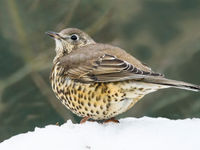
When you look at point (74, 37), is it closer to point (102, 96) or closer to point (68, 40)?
point (68, 40)

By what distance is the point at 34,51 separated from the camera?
7027mm

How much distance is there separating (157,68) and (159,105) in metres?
0.44

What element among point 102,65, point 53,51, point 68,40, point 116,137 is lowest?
point 116,137

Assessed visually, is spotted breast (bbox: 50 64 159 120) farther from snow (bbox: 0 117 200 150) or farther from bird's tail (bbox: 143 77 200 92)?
snow (bbox: 0 117 200 150)

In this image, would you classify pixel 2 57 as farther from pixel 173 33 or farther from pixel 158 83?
pixel 158 83

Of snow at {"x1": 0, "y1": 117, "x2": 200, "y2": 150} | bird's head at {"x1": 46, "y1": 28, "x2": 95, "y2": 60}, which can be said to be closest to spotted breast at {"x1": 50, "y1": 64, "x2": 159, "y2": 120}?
snow at {"x1": 0, "y1": 117, "x2": 200, "y2": 150}

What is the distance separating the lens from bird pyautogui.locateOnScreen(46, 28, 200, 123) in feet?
15.6

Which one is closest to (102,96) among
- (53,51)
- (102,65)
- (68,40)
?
(102,65)

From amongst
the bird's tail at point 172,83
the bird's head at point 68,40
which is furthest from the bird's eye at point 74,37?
the bird's tail at point 172,83

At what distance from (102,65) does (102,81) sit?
265mm

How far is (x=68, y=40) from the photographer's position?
229 inches

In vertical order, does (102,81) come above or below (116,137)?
above

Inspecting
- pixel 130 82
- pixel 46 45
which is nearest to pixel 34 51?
pixel 46 45

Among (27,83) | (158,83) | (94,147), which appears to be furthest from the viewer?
(27,83)
